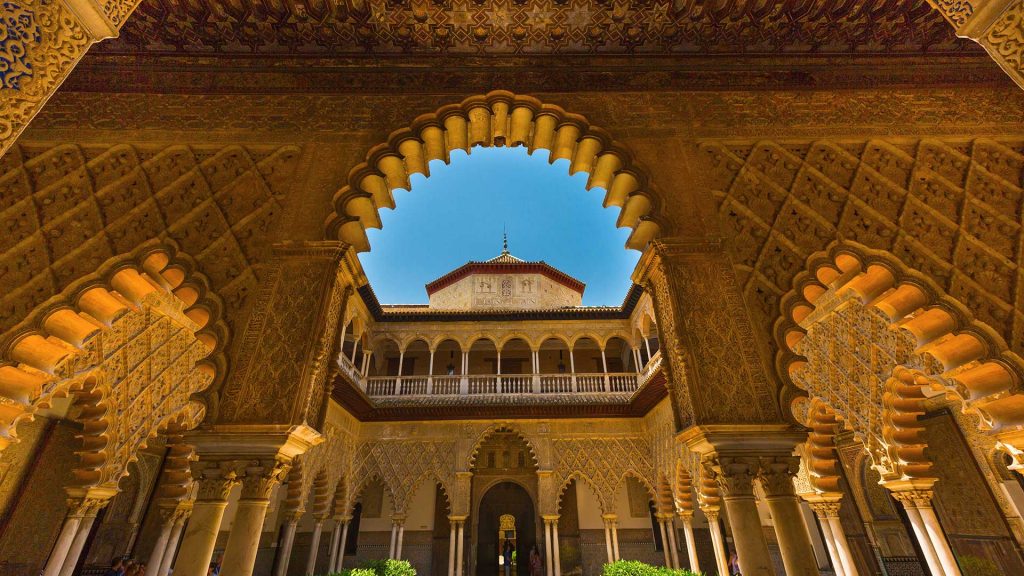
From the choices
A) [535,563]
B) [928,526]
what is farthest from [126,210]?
[535,563]

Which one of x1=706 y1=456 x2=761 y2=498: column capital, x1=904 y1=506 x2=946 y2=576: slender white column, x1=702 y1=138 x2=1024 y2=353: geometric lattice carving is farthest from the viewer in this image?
x1=904 y1=506 x2=946 y2=576: slender white column

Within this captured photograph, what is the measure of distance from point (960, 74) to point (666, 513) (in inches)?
316

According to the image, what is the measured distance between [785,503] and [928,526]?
4.78 metres

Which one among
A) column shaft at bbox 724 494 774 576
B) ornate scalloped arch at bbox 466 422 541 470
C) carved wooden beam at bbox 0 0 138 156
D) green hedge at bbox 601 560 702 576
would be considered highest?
ornate scalloped arch at bbox 466 422 541 470

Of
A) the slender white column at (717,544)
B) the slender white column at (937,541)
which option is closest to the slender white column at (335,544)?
the slender white column at (717,544)

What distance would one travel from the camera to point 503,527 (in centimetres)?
1142

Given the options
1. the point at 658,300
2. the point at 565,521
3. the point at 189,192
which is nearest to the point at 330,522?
the point at 565,521

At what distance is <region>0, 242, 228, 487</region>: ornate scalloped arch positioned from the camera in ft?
8.17

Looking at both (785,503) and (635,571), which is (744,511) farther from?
(635,571)

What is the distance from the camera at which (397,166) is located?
3.42 m

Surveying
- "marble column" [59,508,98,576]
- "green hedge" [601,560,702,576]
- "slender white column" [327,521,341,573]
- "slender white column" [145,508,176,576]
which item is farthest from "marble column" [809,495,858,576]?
"marble column" [59,508,98,576]

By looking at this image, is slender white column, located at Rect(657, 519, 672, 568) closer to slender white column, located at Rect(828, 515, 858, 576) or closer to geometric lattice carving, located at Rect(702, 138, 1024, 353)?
slender white column, located at Rect(828, 515, 858, 576)

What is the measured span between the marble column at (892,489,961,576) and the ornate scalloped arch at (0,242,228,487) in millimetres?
7146

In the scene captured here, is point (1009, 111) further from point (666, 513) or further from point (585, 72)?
point (666, 513)
